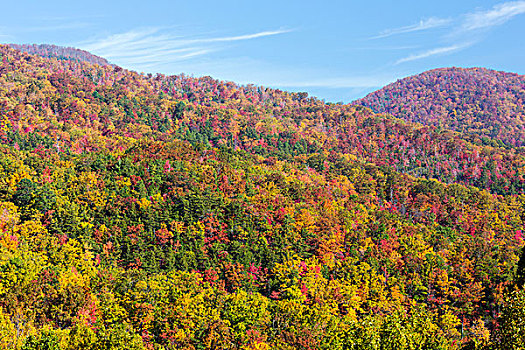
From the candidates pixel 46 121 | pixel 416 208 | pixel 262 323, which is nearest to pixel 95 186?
pixel 262 323

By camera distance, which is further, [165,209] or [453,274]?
[165,209]

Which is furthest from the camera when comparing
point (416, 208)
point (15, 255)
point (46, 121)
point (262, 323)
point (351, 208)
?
point (46, 121)

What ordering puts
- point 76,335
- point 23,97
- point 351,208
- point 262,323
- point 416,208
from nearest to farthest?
point 76,335 < point 262,323 < point 351,208 < point 416,208 < point 23,97

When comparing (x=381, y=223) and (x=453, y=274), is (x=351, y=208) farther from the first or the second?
(x=453, y=274)

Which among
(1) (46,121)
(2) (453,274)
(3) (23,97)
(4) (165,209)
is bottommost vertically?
(2) (453,274)

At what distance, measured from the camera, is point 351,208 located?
14150cm

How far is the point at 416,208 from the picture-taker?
500 feet

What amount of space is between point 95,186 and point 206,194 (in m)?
31.3

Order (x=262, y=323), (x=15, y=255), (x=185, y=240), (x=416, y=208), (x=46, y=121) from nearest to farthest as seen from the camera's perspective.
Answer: (x=262, y=323), (x=15, y=255), (x=185, y=240), (x=416, y=208), (x=46, y=121)

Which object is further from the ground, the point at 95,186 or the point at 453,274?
the point at 95,186

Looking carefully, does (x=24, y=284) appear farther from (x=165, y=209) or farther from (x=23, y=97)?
(x=23, y=97)

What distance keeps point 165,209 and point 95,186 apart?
69.7 feet

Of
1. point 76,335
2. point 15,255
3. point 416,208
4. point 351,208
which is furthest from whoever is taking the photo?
point 416,208

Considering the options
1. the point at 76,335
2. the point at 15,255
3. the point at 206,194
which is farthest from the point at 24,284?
the point at 206,194
